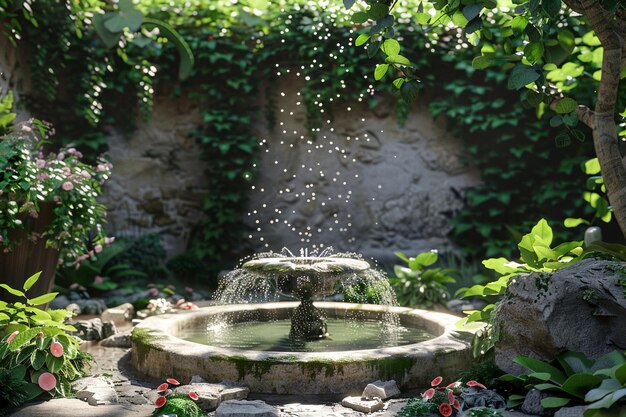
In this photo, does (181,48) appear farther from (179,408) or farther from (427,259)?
(179,408)

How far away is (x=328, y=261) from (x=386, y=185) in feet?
14.5

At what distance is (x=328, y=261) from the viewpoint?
5.38 meters

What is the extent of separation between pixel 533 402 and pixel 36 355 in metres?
2.88

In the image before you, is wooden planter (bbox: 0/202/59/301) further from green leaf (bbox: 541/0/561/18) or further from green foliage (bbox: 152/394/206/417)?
green leaf (bbox: 541/0/561/18)

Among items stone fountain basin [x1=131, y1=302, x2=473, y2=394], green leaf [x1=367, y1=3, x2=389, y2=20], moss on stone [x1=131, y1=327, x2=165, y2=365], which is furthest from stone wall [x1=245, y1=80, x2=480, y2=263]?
green leaf [x1=367, y1=3, x2=389, y2=20]

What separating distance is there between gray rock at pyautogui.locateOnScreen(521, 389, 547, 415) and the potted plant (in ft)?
12.5

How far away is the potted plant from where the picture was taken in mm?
5155

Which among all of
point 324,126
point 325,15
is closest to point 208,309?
point 324,126

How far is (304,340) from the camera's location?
5406 mm

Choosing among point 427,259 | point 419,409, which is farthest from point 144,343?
point 427,259

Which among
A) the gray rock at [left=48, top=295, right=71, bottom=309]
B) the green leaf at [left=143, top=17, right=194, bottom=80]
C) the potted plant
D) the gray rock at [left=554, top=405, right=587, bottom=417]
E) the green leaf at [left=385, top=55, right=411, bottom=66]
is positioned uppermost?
the green leaf at [left=143, top=17, right=194, bottom=80]

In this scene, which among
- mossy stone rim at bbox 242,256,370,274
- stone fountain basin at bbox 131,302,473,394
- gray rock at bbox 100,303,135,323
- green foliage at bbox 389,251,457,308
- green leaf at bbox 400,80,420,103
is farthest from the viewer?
green foliage at bbox 389,251,457,308

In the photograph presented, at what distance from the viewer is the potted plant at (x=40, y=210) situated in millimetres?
5155

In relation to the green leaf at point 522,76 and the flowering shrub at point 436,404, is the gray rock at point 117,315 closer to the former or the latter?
the flowering shrub at point 436,404
